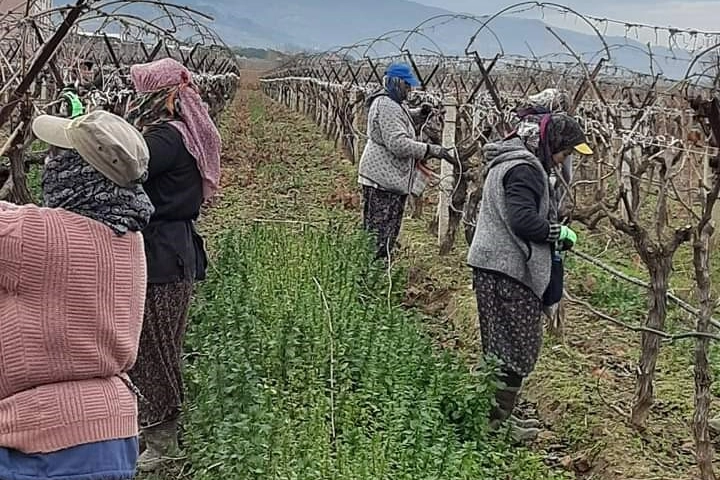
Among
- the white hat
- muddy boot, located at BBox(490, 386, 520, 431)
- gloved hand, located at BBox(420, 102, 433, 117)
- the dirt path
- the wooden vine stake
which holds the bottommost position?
the dirt path

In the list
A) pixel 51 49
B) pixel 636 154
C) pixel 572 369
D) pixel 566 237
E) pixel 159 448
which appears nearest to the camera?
pixel 51 49

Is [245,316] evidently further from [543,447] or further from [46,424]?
[46,424]

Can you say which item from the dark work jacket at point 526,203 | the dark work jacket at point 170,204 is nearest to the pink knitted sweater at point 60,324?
the dark work jacket at point 170,204

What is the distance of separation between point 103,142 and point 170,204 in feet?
5.24

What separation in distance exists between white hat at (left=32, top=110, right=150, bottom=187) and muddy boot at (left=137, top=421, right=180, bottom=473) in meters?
2.09

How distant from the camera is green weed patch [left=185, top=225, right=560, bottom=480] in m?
3.89

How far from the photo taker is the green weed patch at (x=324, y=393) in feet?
12.8

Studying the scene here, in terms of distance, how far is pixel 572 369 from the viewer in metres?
6.14

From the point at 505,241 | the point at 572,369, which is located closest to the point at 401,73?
the point at 572,369

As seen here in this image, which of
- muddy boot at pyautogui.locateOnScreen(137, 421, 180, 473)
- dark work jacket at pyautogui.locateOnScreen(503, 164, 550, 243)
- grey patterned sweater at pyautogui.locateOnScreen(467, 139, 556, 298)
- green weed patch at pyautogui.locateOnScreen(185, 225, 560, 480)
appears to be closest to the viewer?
green weed patch at pyautogui.locateOnScreen(185, 225, 560, 480)

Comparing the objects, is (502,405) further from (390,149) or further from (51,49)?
(51,49)

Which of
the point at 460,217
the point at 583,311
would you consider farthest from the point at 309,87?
the point at 583,311

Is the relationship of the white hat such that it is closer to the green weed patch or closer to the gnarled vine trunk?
the green weed patch

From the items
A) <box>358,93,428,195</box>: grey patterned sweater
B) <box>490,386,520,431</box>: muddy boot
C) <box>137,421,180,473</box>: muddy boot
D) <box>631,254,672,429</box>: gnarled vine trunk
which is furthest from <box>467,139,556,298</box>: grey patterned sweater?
<box>358,93,428,195</box>: grey patterned sweater
